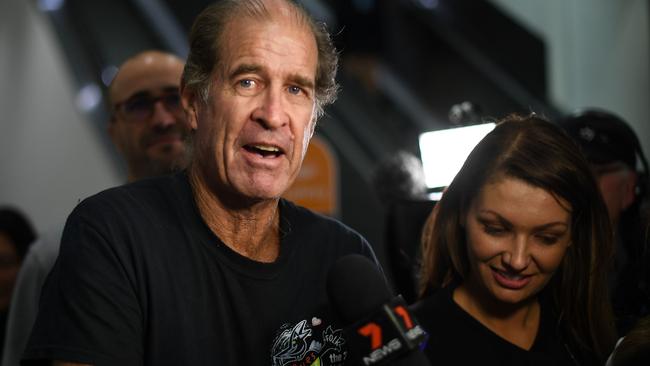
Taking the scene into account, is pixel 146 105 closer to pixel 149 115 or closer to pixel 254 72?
pixel 149 115

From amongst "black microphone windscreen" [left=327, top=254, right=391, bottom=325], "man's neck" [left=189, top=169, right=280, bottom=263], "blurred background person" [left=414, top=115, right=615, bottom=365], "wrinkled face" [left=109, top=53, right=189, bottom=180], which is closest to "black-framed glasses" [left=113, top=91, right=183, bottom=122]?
"wrinkled face" [left=109, top=53, right=189, bottom=180]

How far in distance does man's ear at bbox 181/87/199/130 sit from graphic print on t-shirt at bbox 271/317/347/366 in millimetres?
566

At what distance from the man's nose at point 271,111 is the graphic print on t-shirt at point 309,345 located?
0.46 m

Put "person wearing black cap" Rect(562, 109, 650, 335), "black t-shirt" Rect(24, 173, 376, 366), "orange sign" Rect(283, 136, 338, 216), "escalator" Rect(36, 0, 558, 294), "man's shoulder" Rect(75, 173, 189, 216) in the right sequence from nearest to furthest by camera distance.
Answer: "black t-shirt" Rect(24, 173, 376, 366), "man's shoulder" Rect(75, 173, 189, 216), "person wearing black cap" Rect(562, 109, 650, 335), "orange sign" Rect(283, 136, 338, 216), "escalator" Rect(36, 0, 558, 294)

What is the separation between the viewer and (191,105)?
196cm

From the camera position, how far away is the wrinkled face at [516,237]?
2047mm

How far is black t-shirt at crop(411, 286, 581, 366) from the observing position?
2062 mm

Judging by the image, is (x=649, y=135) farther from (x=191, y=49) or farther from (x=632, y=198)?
(x=191, y=49)

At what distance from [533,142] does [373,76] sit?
325 inches

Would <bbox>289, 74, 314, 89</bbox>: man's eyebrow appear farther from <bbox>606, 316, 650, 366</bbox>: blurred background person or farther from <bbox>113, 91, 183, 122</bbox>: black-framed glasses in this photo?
<bbox>113, 91, 183, 122</bbox>: black-framed glasses

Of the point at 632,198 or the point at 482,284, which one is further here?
the point at 632,198

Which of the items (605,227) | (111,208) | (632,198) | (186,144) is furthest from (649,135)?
(111,208)

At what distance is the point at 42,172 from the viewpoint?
7.55m

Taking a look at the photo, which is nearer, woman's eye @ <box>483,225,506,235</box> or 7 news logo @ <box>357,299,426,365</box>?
7 news logo @ <box>357,299,426,365</box>
